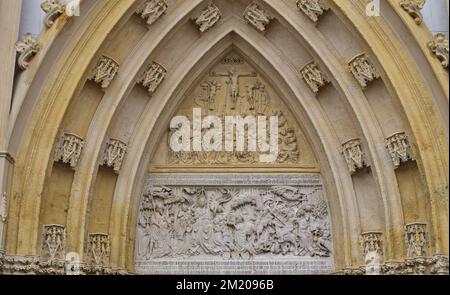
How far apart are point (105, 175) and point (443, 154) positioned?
4496mm

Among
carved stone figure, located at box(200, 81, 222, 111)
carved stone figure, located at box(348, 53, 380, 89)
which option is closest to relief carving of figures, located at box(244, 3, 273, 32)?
carved stone figure, located at box(200, 81, 222, 111)

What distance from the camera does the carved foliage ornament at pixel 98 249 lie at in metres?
9.05

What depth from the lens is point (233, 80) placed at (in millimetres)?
10414

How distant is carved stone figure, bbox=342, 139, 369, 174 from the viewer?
934 cm

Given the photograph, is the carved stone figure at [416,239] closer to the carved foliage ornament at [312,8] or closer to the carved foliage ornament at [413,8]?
the carved foliage ornament at [413,8]

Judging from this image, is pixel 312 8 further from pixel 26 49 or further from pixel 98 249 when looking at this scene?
pixel 98 249

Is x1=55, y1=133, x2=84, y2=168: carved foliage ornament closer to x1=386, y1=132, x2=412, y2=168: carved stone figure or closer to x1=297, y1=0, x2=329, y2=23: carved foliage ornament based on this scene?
x1=297, y1=0, x2=329, y2=23: carved foliage ornament

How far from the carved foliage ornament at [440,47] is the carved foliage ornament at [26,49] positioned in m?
4.97

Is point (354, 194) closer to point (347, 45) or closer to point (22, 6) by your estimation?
point (347, 45)

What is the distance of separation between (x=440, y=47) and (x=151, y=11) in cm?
392

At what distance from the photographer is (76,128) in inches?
366

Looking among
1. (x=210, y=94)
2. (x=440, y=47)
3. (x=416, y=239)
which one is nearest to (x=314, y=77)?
(x=210, y=94)

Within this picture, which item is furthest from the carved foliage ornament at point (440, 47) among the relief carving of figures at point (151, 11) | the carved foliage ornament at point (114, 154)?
the carved foliage ornament at point (114, 154)
